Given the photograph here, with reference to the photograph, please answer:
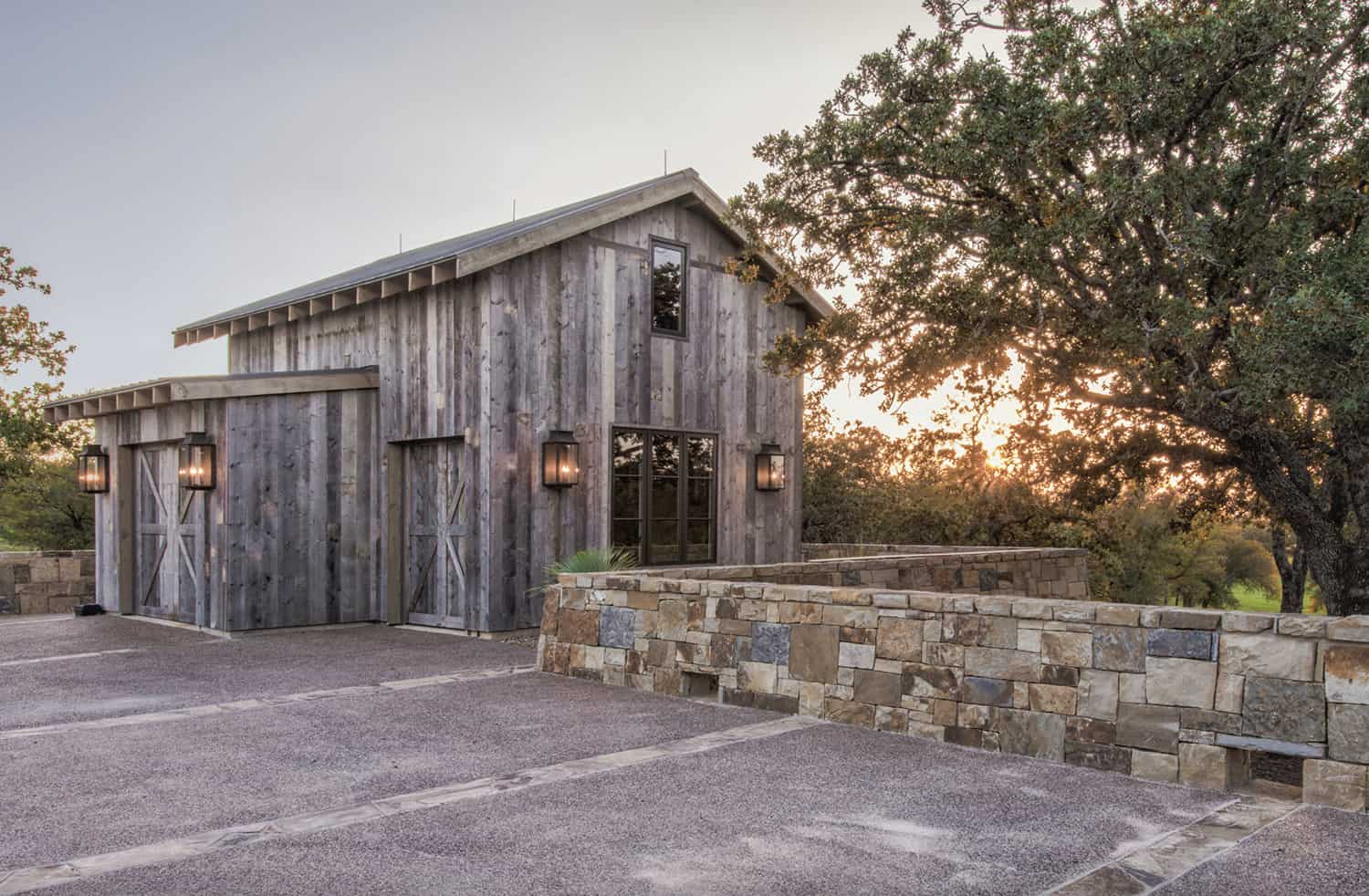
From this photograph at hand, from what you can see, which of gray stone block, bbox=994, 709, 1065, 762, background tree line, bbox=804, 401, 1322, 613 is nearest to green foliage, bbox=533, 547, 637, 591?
gray stone block, bbox=994, 709, 1065, 762

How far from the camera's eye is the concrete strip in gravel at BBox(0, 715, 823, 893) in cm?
371

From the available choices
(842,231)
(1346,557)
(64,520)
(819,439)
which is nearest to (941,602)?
(842,231)

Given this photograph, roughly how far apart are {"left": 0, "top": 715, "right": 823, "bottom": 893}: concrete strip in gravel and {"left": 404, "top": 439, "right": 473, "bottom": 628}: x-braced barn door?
17.9 ft

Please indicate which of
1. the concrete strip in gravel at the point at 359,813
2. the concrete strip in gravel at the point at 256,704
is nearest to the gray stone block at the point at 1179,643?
the concrete strip in gravel at the point at 359,813

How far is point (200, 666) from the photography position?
28.5 ft

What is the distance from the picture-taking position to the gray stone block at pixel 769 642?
670 cm

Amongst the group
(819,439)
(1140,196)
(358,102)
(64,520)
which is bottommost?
(64,520)

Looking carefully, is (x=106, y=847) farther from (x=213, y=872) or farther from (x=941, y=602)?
(x=941, y=602)

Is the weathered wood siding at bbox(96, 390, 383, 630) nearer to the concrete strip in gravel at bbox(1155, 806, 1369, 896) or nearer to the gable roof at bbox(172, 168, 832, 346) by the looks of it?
the gable roof at bbox(172, 168, 832, 346)

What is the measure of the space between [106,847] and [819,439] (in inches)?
692

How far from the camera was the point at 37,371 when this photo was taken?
17812mm

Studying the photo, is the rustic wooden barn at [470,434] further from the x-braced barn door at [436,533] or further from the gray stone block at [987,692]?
the gray stone block at [987,692]

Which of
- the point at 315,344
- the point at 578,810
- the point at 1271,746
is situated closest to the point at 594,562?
the point at 315,344

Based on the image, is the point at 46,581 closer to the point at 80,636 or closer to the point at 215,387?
the point at 80,636
